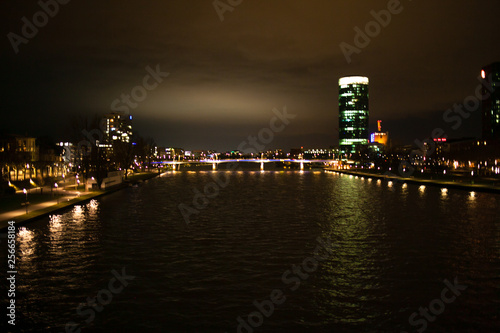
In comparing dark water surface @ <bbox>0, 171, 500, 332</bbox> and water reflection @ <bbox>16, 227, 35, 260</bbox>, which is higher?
water reflection @ <bbox>16, 227, 35, 260</bbox>

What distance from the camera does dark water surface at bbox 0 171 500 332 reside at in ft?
35.6

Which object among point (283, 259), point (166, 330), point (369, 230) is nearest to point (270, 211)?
point (369, 230)

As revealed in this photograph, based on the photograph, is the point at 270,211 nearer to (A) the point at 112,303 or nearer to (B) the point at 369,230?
(B) the point at 369,230

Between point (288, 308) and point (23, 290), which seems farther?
point (23, 290)

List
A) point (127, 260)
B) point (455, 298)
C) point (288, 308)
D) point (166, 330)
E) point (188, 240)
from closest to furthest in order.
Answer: point (166, 330) → point (288, 308) → point (455, 298) → point (127, 260) → point (188, 240)

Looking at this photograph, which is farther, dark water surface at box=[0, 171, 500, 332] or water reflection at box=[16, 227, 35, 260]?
water reflection at box=[16, 227, 35, 260]

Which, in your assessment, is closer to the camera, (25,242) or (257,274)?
→ (257,274)

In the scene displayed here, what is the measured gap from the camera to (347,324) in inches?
415

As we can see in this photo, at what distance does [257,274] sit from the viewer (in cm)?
1486

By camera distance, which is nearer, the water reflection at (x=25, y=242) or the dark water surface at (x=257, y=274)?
the dark water surface at (x=257, y=274)

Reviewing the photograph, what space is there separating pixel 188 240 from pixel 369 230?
9.97 metres

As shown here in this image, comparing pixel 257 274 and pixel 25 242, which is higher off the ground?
pixel 25 242

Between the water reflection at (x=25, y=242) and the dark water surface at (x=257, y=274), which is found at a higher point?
the water reflection at (x=25, y=242)

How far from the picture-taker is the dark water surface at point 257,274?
1086cm
